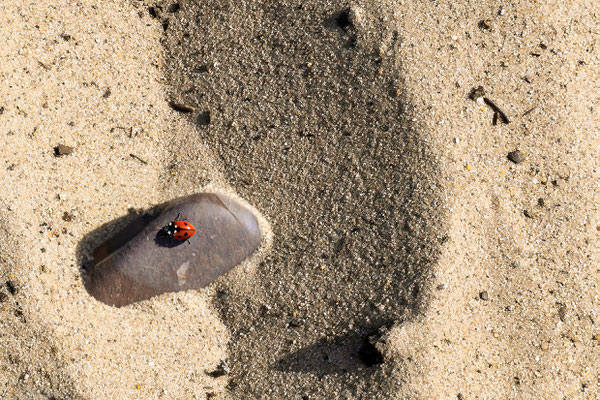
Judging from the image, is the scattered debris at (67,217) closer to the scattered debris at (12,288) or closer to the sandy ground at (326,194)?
the sandy ground at (326,194)

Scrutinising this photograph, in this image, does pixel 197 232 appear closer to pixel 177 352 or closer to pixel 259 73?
pixel 177 352

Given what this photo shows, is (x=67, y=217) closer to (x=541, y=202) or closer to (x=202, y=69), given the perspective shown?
(x=202, y=69)

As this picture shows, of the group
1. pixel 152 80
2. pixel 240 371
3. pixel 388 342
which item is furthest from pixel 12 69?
pixel 388 342

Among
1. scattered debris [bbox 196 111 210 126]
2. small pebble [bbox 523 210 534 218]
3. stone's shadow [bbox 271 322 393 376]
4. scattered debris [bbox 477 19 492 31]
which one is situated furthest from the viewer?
scattered debris [bbox 196 111 210 126]

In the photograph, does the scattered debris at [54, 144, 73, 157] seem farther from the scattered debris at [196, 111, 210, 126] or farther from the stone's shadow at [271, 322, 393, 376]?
the stone's shadow at [271, 322, 393, 376]

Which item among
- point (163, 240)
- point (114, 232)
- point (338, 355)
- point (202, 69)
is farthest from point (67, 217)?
point (338, 355)

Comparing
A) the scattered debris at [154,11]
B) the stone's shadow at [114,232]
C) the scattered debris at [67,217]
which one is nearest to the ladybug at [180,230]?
the stone's shadow at [114,232]

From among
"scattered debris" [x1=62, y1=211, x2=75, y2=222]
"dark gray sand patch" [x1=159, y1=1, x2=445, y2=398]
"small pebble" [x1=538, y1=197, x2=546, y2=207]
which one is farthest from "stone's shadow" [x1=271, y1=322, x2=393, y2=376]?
"scattered debris" [x1=62, y1=211, x2=75, y2=222]
